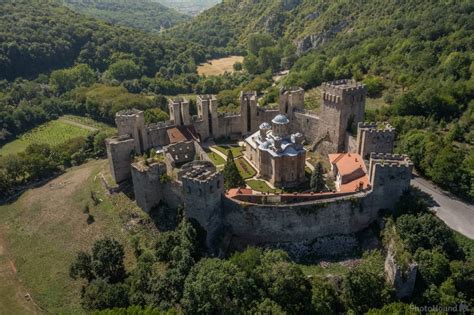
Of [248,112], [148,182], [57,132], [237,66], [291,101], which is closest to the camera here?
[148,182]

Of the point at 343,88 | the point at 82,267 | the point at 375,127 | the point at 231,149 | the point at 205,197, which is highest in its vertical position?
the point at 343,88

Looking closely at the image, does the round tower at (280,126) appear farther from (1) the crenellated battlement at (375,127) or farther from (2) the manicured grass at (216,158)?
(2) the manicured grass at (216,158)

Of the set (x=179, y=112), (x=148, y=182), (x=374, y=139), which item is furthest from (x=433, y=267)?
(x=179, y=112)

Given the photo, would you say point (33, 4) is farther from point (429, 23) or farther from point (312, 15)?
point (429, 23)

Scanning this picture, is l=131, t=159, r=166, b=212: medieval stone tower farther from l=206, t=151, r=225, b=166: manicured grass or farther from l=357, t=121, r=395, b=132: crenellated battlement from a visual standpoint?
l=357, t=121, r=395, b=132: crenellated battlement

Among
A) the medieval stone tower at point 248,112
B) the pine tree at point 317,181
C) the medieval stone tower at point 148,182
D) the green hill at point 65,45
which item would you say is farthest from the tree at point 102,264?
the green hill at point 65,45

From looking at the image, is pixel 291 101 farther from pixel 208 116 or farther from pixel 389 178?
pixel 389 178
